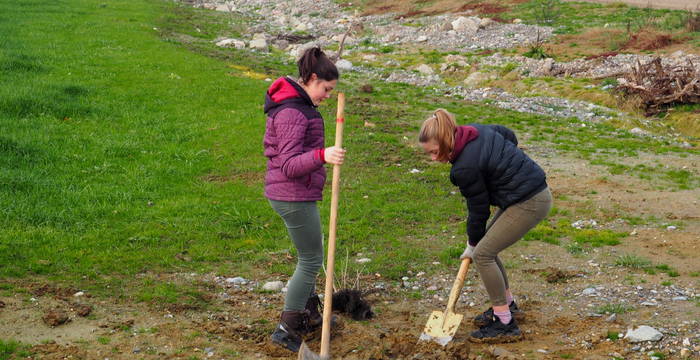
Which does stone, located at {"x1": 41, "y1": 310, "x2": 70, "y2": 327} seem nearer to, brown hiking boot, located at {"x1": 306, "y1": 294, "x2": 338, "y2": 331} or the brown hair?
brown hiking boot, located at {"x1": 306, "y1": 294, "x2": 338, "y2": 331}

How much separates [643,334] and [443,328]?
181cm

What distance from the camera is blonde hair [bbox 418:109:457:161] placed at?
5578mm

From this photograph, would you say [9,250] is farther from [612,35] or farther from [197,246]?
[612,35]

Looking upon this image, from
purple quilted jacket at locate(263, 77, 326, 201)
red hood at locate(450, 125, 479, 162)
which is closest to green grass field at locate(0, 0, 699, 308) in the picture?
purple quilted jacket at locate(263, 77, 326, 201)

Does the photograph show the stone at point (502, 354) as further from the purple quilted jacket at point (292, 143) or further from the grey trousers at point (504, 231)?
the purple quilted jacket at point (292, 143)

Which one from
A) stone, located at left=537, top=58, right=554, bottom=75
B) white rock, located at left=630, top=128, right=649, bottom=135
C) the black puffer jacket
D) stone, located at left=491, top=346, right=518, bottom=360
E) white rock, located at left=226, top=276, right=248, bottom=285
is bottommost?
Answer: white rock, located at left=630, top=128, right=649, bottom=135

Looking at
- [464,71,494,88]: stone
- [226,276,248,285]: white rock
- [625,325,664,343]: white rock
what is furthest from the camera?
[464,71,494,88]: stone

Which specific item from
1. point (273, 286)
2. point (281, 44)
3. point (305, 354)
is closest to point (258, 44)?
point (281, 44)

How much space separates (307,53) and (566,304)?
4.01 meters

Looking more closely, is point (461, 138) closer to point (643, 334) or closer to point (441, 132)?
point (441, 132)

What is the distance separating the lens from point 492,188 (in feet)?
19.6

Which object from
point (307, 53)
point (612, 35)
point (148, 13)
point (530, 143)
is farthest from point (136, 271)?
point (148, 13)

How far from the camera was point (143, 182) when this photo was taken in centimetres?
1174

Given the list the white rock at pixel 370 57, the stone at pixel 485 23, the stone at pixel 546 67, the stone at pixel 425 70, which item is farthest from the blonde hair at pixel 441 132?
the stone at pixel 485 23
